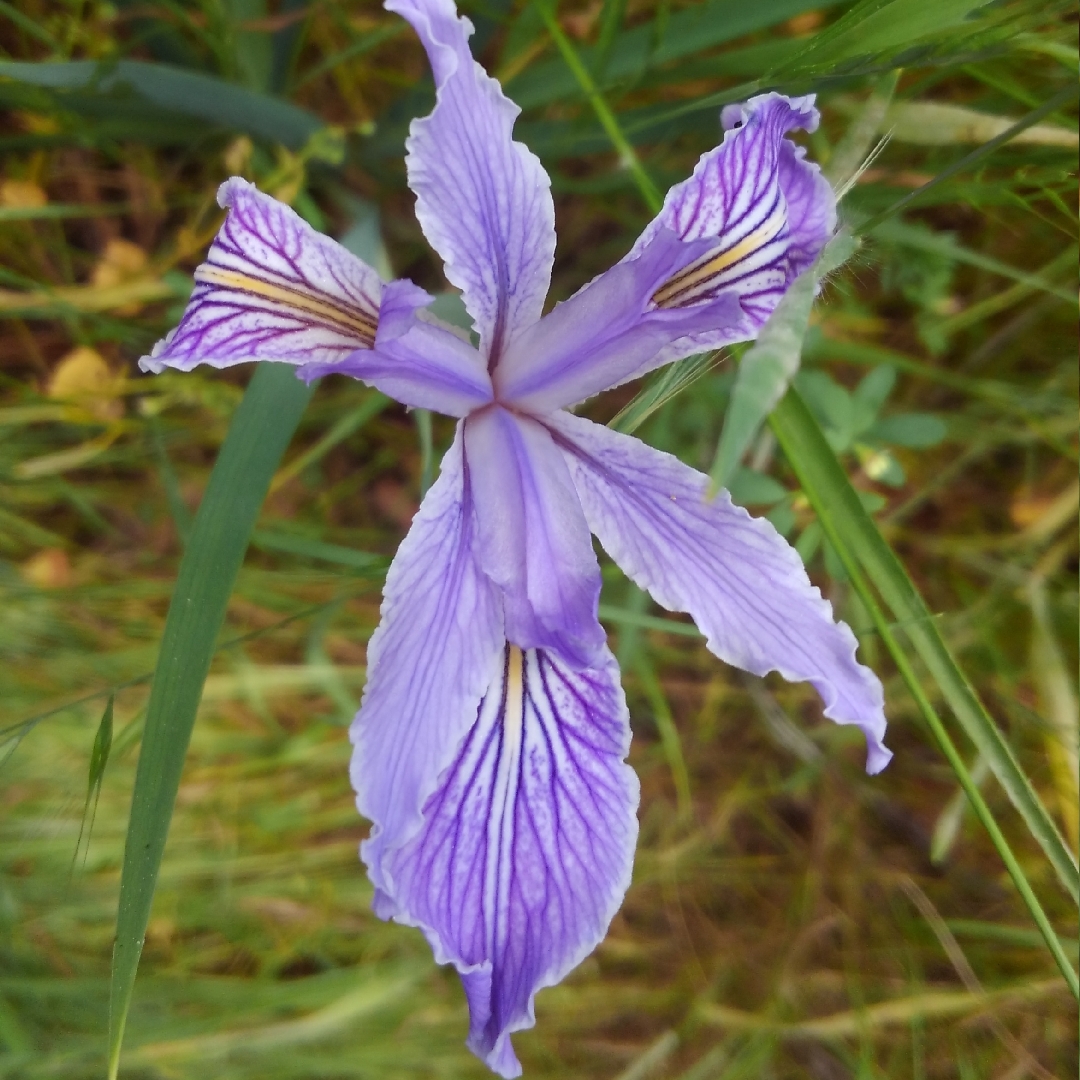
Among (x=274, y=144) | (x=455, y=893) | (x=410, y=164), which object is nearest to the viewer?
(x=410, y=164)

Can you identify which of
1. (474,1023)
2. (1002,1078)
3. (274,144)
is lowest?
(1002,1078)

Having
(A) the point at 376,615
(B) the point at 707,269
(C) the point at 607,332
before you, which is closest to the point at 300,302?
(C) the point at 607,332

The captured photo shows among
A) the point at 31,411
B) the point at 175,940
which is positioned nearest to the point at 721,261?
the point at 31,411

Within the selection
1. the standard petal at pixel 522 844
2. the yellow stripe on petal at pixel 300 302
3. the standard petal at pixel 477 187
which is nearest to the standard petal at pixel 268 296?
the yellow stripe on petal at pixel 300 302

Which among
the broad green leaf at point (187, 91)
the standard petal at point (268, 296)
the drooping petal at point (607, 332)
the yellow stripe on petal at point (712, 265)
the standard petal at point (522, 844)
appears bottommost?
the standard petal at point (522, 844)

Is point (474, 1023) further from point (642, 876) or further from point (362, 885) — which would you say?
point (642, 876)

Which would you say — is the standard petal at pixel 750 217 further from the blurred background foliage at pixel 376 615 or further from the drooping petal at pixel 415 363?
the blurred background foliage at pixel 376 615
